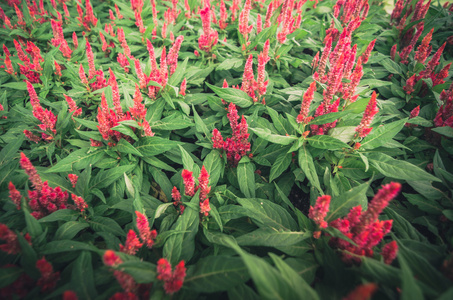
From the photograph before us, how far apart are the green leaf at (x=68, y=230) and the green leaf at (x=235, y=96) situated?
1.82m

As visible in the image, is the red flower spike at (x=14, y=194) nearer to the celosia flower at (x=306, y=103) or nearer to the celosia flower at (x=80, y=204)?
the celosia flower at (x=80, y=204)

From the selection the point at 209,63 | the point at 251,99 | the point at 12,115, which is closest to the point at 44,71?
the point at 12,115

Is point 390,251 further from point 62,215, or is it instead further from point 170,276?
point 62,215

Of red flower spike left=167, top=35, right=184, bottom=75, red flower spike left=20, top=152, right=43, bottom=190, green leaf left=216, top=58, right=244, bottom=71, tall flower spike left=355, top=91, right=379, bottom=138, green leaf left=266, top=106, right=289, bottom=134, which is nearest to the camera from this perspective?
red flower spike left=20, top=152, right=43, bottom=190

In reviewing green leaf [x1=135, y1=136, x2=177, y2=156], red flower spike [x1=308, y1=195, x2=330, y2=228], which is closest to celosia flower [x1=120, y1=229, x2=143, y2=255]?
green leaf [x1=135, y1=136, x2=177, y2=156]

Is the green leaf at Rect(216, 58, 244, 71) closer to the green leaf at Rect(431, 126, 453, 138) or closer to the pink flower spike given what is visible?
the pink flower spike

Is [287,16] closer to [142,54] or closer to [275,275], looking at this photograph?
[142,54]

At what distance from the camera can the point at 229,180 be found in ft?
7.83

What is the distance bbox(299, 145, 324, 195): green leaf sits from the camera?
1.96m

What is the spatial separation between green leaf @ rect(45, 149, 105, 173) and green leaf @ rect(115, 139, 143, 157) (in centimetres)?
23

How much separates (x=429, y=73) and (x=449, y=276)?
2752 mm

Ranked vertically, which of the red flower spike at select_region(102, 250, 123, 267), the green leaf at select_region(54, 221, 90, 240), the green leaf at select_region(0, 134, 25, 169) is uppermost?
the red flower spike at select_region(102, 250, 123, 267)

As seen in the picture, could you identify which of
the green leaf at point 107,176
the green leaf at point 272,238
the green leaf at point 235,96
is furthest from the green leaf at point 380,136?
the green leaf at point 107,176

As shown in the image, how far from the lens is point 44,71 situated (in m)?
3.01
